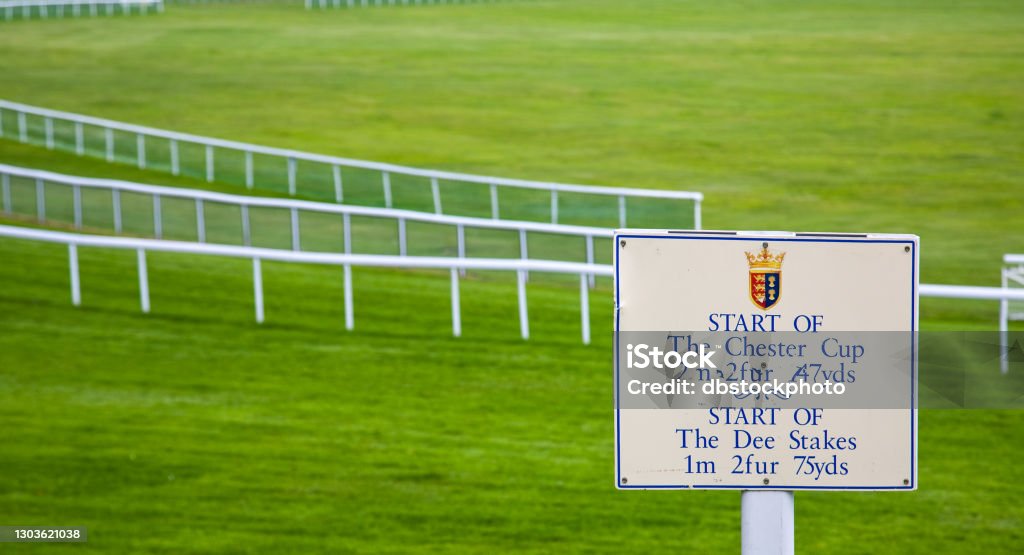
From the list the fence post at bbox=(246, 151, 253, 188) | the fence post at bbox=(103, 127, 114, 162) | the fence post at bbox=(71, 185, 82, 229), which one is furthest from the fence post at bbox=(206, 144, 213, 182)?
the fence post at bbox=(71, 185, 82, 229)

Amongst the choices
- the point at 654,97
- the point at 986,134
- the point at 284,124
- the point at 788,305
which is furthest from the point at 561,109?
the point at 788,305

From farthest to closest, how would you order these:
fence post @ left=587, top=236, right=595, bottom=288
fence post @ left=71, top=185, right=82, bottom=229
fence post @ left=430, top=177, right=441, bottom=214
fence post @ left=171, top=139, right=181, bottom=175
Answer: fence post @ left=171, top=139, right=181, bottom=175
fence post @ left=430, top=177, right=441, bottom=214
fence post @ left=71, top=185, right=82, bottom=229
fence post @ left=587, top=236, right=595, bottom=288

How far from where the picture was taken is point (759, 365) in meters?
2.18

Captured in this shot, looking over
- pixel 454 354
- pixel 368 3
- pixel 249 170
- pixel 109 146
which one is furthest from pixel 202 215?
pixel 368 3

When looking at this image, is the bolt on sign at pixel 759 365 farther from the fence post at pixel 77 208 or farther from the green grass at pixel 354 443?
the fence post at pixel 77 208

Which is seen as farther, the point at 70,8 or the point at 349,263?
the point at 70,8

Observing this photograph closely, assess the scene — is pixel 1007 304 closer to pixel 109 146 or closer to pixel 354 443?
pixel 354 443

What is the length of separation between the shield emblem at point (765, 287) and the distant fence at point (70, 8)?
1733 inches

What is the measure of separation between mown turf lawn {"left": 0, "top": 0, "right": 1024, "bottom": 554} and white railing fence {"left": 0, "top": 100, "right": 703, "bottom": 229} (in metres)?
0.89

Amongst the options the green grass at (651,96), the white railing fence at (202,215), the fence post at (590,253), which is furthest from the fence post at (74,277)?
the green grass at (651,96)

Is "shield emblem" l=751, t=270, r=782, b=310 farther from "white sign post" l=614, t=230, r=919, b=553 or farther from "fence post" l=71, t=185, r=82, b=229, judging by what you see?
"fence post" l=71, t=185, r=82, b=229

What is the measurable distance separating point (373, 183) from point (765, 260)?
1768 cm

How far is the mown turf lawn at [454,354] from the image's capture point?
228 inches

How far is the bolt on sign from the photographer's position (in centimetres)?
218
